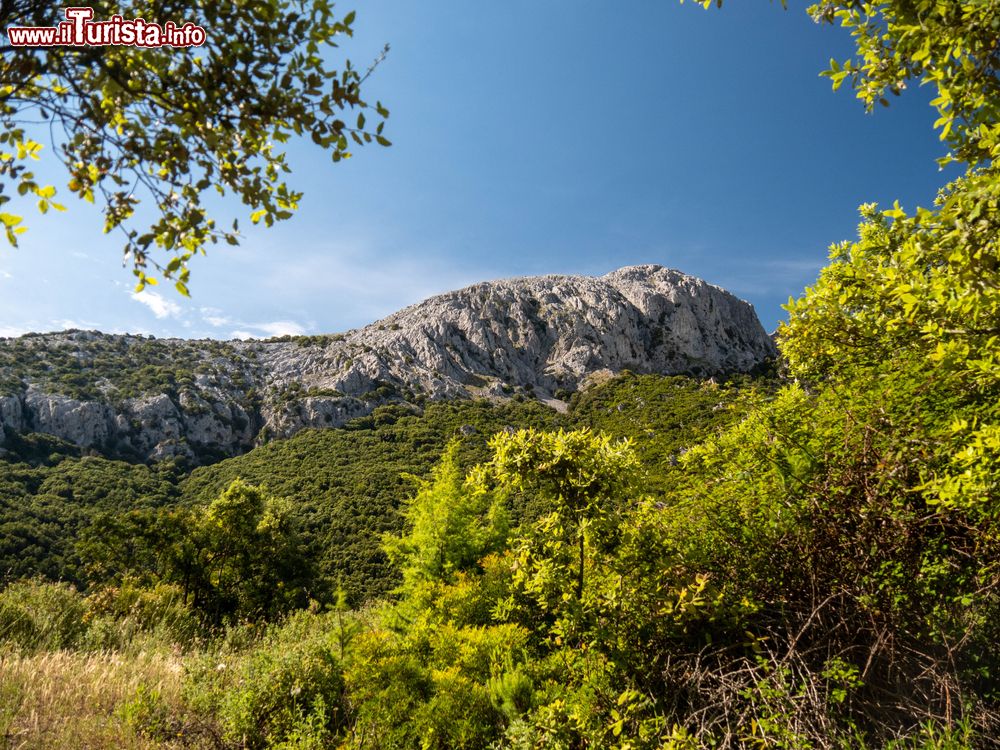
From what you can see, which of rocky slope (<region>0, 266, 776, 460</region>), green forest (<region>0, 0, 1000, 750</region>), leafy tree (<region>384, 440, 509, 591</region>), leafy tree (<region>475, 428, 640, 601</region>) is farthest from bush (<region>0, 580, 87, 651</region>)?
rocky slope (<region>0, 266, 776, 460</region>)

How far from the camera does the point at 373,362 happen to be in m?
84.6

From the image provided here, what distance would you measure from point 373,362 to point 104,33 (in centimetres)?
8573

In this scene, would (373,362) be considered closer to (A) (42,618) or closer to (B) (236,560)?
(B) (236,560)

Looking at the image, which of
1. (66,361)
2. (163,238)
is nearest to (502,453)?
(163,238)

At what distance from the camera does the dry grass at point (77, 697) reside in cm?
394

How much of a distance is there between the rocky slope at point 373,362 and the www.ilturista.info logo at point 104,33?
5731 cm

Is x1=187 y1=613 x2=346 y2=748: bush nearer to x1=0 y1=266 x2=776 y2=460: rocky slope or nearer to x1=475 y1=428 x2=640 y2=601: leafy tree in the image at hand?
x1=475 y1=428 x2=640 y2=601: leafy tree

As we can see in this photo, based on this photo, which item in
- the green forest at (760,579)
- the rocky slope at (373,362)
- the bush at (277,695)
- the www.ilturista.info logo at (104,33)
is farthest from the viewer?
the rocky slope at (373,362)

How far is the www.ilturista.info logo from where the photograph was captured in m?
1.87

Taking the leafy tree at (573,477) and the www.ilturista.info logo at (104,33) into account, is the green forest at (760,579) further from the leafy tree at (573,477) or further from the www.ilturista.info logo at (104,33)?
the www.ilturista.info logo at (104,33)

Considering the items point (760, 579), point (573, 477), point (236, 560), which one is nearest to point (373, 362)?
point (236, 560)

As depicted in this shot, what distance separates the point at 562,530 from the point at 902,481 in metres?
2.72

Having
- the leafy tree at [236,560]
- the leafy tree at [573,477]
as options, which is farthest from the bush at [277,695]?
the leafy tree at [236,560]

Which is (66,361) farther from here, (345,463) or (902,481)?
(902,481)
